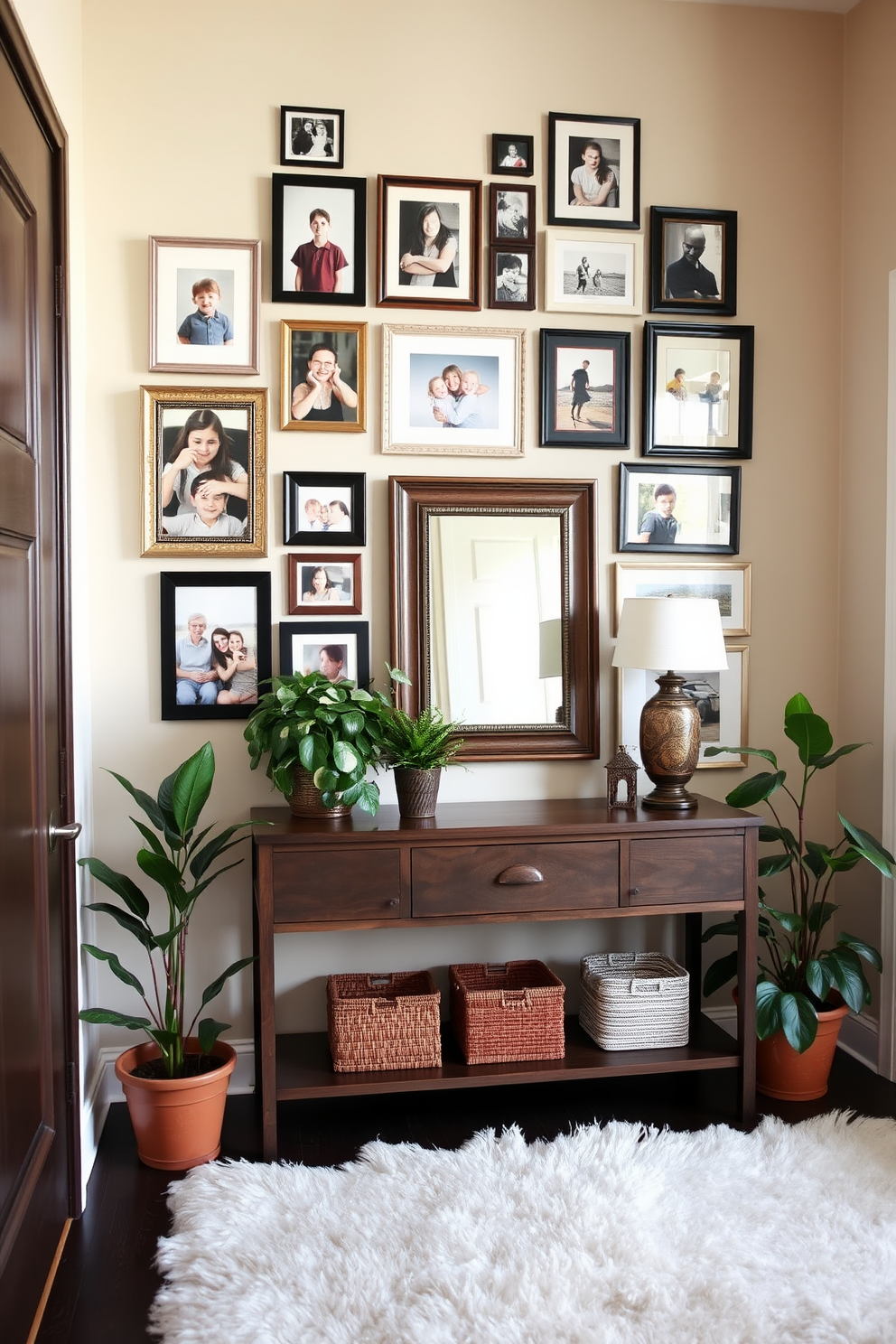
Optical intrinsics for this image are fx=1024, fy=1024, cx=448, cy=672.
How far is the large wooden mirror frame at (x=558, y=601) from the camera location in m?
3.11

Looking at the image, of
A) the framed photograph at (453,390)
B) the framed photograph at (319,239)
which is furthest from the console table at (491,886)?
the framed photograph at (319,239)

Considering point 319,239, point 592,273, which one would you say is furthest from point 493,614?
point 319,239

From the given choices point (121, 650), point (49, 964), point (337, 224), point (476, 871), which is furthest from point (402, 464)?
point (49, 964)

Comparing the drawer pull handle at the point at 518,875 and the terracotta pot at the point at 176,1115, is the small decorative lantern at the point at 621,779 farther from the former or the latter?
the terracotta pot at the point at 176,1115

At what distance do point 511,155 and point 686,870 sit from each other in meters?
2.20

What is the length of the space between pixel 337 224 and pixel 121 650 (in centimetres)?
142

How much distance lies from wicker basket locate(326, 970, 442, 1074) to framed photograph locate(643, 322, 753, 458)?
184 centimetres

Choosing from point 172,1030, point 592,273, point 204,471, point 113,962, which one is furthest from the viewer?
point 592,273

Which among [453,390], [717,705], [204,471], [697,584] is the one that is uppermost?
[453,390]

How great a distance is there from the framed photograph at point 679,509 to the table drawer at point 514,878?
41.0 inches

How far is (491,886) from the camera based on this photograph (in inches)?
107

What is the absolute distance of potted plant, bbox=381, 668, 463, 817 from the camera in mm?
2822

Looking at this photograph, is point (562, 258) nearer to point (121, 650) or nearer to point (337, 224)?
point (337, 224)

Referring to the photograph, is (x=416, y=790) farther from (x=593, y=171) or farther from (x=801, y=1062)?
(x=593, y=171)
